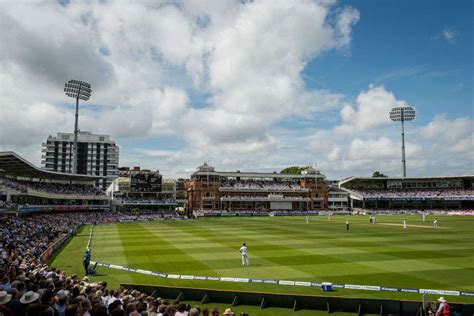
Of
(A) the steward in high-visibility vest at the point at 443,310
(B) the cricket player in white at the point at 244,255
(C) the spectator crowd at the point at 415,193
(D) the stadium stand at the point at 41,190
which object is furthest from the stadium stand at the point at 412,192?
(A) the steward in high-visibility vest at the point at 443,310

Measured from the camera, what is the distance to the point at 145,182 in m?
80.1

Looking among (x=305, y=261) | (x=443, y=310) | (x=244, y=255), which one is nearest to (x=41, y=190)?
(x=244, y=255)

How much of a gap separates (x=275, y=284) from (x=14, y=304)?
12.6 m

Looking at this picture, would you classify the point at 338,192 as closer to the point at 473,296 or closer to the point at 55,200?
the point at 55,200

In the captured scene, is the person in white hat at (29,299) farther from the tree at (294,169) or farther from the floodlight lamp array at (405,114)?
the tree at (294,169)

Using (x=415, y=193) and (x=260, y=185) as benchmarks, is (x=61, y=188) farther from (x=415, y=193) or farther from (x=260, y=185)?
(x=415, y=193)

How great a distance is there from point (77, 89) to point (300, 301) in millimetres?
67119

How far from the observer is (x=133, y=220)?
226 feet

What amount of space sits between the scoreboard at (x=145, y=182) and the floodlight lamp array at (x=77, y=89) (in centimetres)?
1966

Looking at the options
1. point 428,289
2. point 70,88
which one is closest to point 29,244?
point 428,289

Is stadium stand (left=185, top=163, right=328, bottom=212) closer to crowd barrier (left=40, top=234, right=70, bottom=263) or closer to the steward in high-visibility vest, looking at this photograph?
crowd barrier (left=40, top=234, right=70, bottom=263)

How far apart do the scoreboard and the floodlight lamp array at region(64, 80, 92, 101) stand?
19657 mm

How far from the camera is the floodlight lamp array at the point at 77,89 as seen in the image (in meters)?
68.9

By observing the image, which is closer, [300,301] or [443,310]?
[443,310]
